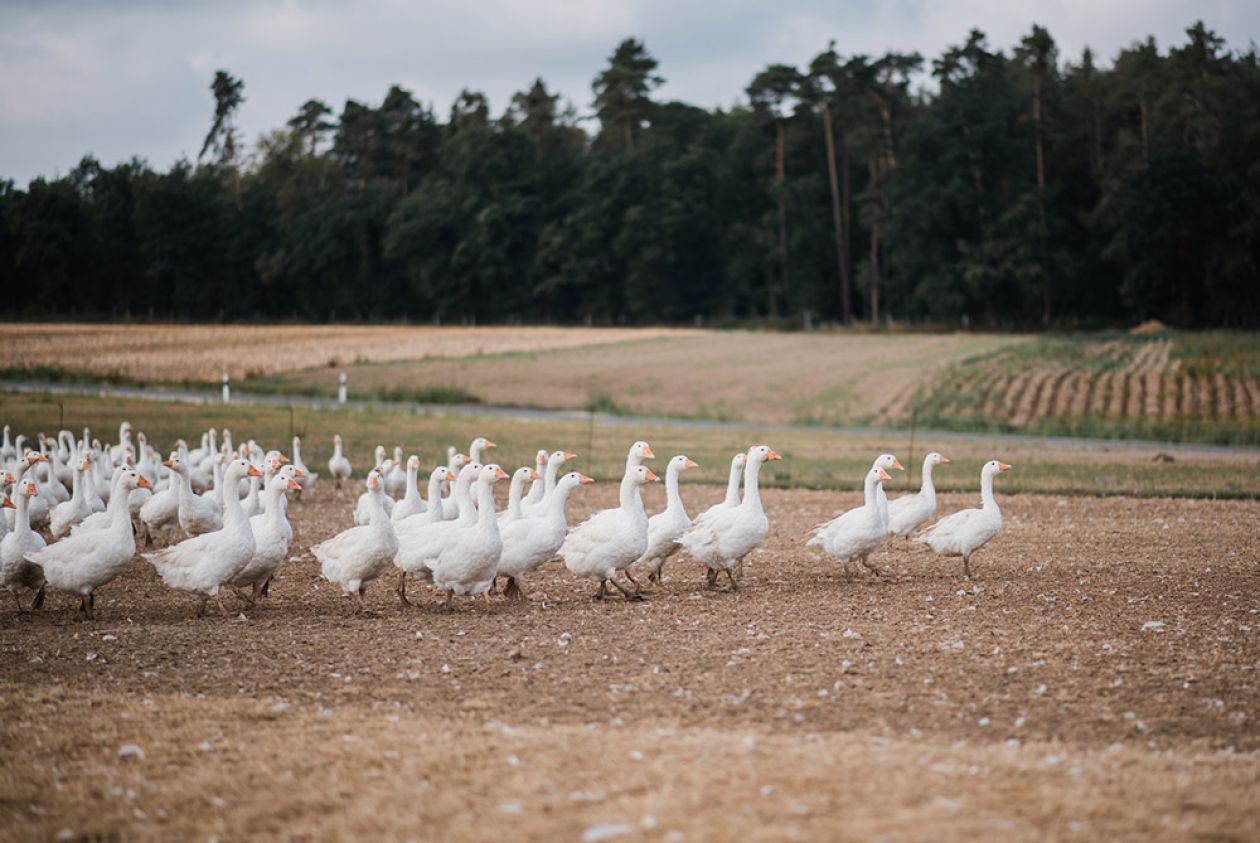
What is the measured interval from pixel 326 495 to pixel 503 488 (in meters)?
4.09

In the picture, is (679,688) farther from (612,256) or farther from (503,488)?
(612,256)

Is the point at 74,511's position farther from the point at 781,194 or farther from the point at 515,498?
the point at 781,194

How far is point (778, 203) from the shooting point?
3440 inches

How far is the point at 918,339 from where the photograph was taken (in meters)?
65.8

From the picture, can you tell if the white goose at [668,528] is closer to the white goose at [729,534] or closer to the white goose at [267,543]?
the white goose at [729,534]

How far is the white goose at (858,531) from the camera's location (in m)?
13.9

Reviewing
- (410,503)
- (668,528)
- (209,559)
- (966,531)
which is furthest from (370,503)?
(966,531)

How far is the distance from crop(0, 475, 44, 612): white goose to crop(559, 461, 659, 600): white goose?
544 cm

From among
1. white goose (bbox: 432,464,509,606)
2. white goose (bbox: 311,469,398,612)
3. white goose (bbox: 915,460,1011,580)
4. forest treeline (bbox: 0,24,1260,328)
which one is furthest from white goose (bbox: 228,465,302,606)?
forest treeline (bbox: 0,24,1260,328)

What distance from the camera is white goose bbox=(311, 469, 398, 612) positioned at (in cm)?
1241

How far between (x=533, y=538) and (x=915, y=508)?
5108mm

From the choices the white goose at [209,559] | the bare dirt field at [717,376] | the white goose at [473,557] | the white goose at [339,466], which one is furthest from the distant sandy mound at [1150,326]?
the white goose at [209,559]

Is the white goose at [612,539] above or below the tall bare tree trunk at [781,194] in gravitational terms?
below

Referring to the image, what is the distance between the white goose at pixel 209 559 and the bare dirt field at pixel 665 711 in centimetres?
41
